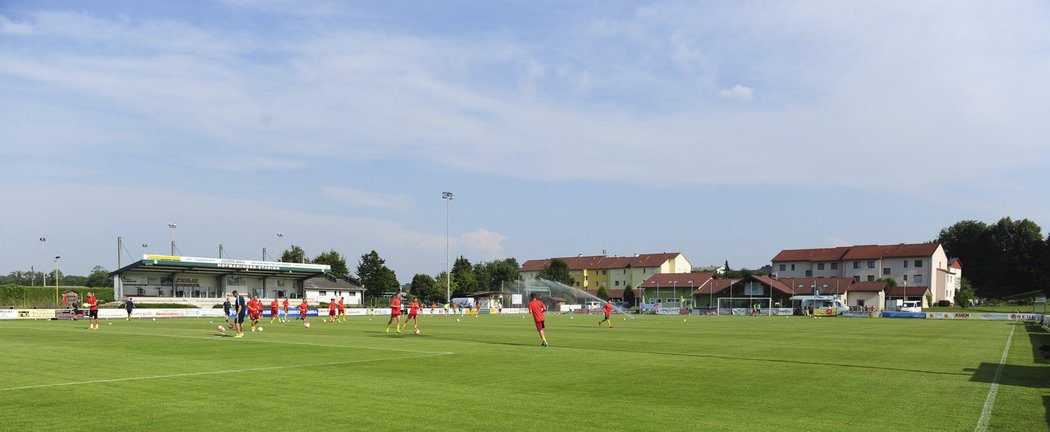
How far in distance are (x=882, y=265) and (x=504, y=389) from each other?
407 feet

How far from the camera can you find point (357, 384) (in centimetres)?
1425

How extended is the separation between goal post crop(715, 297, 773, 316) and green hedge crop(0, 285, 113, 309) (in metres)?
76.3

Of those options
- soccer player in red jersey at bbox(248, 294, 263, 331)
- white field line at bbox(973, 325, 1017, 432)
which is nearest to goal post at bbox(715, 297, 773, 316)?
soccer player in red jersey at bbox(248, 294, 263, 331)

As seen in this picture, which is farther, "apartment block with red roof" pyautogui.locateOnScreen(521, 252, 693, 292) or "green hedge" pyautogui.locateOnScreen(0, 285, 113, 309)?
"apartment block with red roof" pyautogui.locateOnScreen(521, 252, 693, 292)

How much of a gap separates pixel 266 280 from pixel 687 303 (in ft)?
219

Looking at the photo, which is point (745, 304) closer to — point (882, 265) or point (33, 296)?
point (882, 265)

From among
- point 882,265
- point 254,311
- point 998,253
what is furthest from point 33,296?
point 998,253

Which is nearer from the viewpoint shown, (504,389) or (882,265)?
(504,389)

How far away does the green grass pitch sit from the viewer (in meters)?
10.4

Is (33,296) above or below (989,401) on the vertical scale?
below

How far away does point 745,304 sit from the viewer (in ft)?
366

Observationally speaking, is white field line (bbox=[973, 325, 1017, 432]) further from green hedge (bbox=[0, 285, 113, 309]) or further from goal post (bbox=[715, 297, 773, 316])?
green hedge (bbox=[0, 285, 113, 309])

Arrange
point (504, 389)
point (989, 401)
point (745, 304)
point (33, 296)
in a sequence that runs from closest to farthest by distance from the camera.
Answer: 1. point (989, 401)
2. point (504, 389)
3. point (33, 296)
4. point (745, 304)

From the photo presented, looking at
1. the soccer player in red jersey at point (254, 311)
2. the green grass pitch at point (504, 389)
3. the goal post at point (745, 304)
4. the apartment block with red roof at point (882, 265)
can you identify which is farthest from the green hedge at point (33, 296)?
the apartment block with red roof at point (882, 265)
